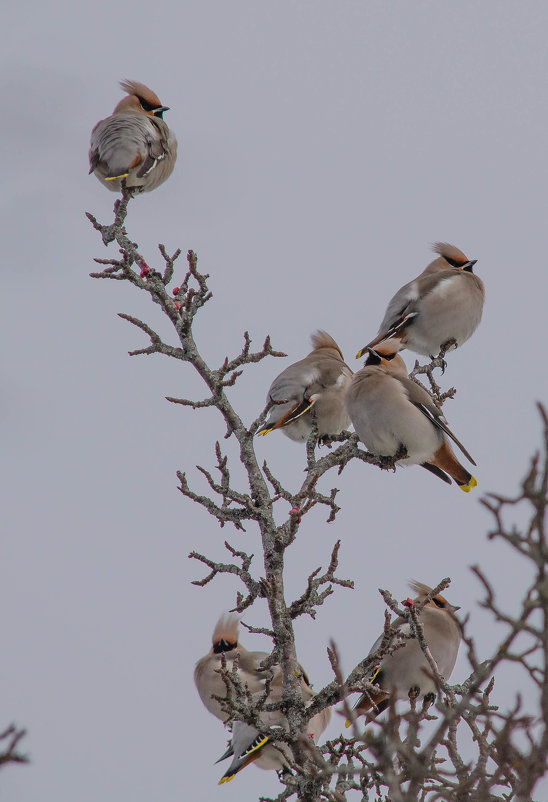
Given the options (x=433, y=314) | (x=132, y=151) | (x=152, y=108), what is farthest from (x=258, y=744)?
(x=152, y=108)

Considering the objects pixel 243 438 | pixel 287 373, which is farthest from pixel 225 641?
pixel 243 438

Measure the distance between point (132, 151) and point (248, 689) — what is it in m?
3.53

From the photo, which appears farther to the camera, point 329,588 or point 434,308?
point 434,308

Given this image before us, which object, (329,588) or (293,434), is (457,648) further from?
(329,588)

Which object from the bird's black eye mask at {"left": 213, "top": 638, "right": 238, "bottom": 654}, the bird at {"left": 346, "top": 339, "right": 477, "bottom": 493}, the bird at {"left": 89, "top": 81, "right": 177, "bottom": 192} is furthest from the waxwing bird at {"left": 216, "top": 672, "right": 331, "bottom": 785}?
the bird at {"left": 89, "top": 81, "right": 177, "bottom": 192}

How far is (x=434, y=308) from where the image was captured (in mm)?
7754

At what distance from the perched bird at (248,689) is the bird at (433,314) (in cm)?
226

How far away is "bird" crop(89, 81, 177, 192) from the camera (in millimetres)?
7043

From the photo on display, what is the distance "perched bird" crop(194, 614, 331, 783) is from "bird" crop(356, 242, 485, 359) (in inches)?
88.9

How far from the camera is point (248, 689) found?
557 centimetres

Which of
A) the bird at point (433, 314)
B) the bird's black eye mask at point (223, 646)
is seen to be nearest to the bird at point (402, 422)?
the bird at point (433, 314)

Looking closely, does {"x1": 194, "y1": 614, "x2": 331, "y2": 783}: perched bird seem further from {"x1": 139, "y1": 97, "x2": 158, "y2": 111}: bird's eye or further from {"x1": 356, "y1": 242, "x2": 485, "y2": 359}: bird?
{"x1": 139, "y1": 97, "x2": 158, "y2": 111}: bird's eye

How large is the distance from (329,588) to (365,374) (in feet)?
5.82

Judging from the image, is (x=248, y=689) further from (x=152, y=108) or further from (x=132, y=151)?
(x=152, y=108)
